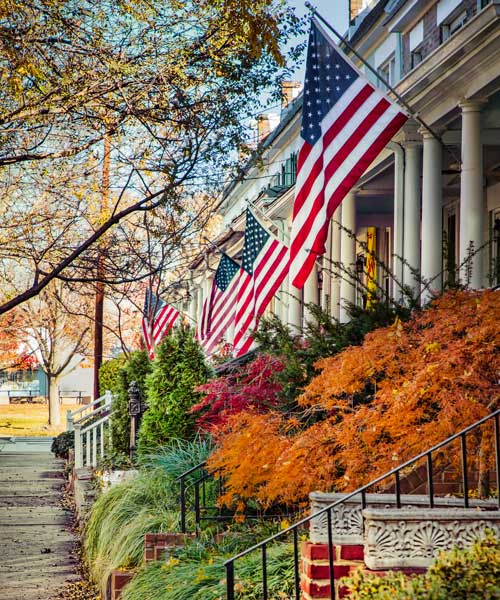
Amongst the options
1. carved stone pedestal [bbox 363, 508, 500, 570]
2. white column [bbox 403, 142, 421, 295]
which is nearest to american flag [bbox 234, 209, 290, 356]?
white column [bbox 403, 142, 421, 295]

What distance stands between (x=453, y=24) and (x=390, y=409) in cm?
1167

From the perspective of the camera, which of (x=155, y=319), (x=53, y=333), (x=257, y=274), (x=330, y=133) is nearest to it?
(x=330, y=133)

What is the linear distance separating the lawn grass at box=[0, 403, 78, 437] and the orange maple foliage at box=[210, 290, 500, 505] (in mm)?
35691

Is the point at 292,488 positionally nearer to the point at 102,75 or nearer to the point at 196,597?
the point at 196,597

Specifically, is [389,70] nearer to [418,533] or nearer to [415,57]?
[415,57]

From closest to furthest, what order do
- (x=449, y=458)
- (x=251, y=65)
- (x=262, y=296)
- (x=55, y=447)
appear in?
(x=449, y=458), (x=251, y=65), (x=262, y=296), (x=55, y=447)

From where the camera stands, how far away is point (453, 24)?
17797 mm

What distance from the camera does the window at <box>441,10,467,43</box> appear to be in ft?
56.6

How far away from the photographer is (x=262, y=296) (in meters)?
17.2

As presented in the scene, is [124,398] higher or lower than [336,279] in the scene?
lower

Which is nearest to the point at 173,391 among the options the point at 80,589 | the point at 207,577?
the point at 80,589

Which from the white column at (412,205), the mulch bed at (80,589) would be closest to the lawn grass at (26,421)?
the white column at (412,205)

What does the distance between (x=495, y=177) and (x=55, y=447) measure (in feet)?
50.1

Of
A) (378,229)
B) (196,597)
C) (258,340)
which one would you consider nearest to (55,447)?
(378,229)
